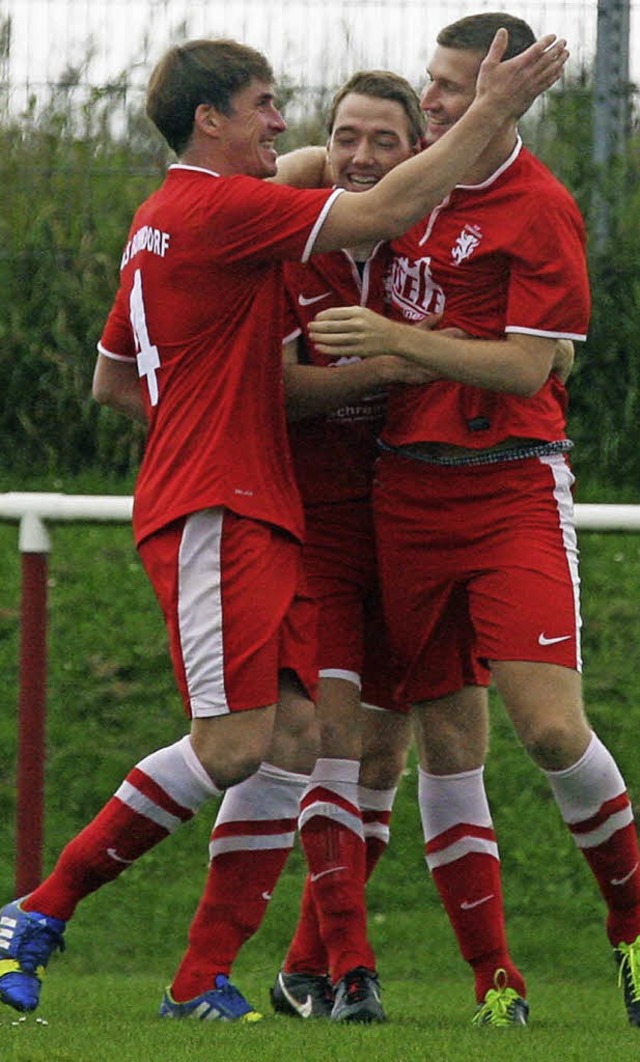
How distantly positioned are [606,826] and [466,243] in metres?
1.34

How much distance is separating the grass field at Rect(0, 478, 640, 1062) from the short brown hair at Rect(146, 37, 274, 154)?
1.95 metres

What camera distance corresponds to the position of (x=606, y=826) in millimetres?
4906

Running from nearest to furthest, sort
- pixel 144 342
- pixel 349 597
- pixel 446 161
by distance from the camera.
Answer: pixel 446 161 → pixel 144 342 → pixel 349 597

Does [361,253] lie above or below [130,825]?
above

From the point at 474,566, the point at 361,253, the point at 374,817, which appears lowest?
the point at 374,817

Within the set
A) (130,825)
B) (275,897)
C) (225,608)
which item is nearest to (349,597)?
(225,608)

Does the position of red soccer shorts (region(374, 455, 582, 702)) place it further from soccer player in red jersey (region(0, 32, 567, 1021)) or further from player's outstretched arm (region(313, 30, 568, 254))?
player's outstretched arm (region(313, 30, 568, 254))

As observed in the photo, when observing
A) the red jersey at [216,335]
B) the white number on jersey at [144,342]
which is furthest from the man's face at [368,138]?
the white number on jersey at [144,342]

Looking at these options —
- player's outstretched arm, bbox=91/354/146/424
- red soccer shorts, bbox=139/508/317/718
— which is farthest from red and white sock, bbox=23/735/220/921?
player's outstretched arm, bbox=91/354/146/424

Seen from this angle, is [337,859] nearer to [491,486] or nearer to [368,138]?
[491,486]

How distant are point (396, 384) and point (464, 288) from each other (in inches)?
10.5

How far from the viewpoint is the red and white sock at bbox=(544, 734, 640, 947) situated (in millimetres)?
4859

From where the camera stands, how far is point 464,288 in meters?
4.93

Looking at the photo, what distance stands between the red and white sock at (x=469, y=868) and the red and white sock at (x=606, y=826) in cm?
25
